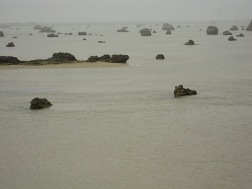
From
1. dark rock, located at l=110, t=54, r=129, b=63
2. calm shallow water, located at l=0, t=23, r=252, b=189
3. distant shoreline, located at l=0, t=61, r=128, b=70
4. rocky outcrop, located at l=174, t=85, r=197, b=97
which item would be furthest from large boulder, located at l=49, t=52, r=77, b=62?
rocky outcrop, located at l=174, t=85, r=197, b=97

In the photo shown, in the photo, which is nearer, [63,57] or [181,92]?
[181,92]

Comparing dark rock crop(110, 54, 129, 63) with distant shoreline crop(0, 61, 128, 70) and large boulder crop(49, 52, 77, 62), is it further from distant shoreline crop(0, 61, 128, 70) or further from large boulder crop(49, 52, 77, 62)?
large boulder crop(49, 52, 77, 62)

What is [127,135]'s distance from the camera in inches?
535

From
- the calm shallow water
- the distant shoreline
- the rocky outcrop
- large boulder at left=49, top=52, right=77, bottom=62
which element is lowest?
the calm shallow water

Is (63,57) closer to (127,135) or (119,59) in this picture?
(119,59)

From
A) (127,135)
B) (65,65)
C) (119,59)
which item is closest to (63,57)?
(65,65)

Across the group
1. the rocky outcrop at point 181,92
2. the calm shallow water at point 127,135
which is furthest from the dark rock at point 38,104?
the rocky outcrop at point 181,92

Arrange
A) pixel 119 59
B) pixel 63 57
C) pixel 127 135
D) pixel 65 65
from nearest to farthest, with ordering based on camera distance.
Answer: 1. pixel 127 135
2. pixel 65 65
3. pixel 119 59
4. pixel 63 57

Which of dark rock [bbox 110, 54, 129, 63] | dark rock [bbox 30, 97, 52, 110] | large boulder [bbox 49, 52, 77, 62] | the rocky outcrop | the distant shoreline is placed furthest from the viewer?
large boulder [bbox 49, 52, 77, 62]

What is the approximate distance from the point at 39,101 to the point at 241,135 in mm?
8986

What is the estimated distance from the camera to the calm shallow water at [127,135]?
10.0 meters

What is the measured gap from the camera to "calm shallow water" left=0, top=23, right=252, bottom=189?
1003 centimetres

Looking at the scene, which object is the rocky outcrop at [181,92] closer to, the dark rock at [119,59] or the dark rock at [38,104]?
the dark rock at [38,104]

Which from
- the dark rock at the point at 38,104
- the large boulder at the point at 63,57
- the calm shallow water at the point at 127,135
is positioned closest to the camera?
Result: the calm shallow water at the point at 127,135
